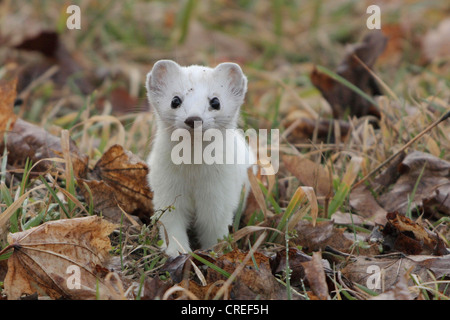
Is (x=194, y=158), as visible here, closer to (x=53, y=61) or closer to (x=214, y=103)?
(x=214, y=103)

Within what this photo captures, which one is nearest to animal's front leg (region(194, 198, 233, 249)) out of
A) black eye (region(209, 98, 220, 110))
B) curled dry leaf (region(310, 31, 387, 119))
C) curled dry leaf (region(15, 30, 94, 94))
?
black eye (region(209, 98, 220, 110))

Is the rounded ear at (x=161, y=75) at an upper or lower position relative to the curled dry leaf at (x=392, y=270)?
upper

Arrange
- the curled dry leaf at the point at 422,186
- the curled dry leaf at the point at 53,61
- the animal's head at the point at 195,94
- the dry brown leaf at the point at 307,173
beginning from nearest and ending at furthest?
1. the animal's head at the point at 195,94
2. the curled dry leaf at the point at 422,186
3. the dry brown leaf at the point at 307,173
4. the curled dry leaf at the point at 53,61

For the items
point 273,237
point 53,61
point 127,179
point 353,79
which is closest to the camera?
point 273,237

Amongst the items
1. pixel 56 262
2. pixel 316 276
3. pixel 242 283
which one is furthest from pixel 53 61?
pixel 316 276

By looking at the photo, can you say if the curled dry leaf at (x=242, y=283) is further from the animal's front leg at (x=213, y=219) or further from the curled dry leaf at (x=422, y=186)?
the curled dry leaf at (x=422, y=186)

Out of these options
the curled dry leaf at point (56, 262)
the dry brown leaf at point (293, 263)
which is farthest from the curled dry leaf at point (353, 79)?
the curled dry leaf at point (56, 262)

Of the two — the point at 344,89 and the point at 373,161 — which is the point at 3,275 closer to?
the point at 373,161
